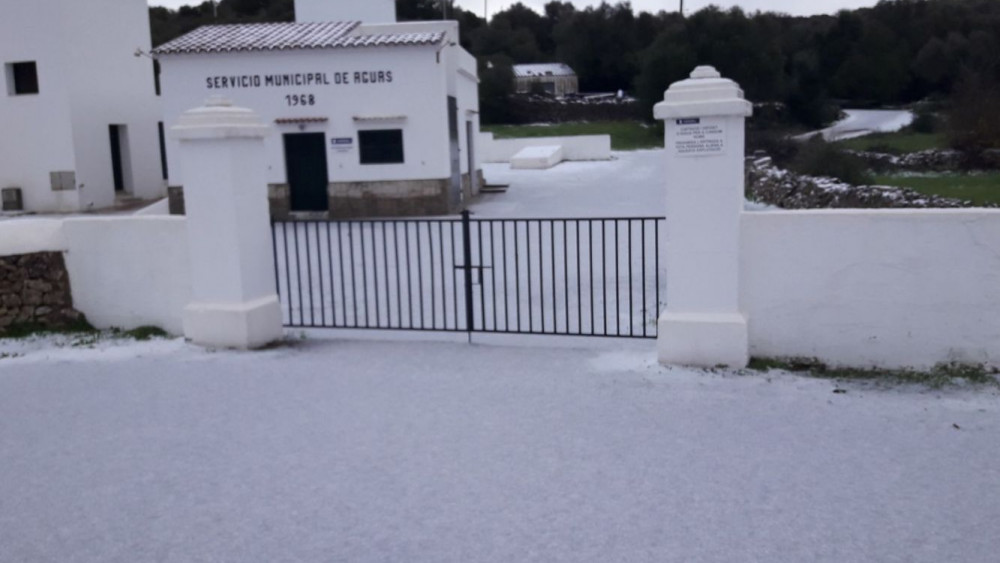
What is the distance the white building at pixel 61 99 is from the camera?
28484 millimetres

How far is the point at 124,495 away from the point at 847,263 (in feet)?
18.1

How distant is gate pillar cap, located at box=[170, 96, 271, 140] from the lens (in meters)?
8.59

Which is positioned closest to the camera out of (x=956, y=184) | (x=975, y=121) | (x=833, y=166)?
(x=956, y=184)

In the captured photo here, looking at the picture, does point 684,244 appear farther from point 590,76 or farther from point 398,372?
point 590,76

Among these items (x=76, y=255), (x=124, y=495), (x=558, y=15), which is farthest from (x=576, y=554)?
(x=558, y=15)

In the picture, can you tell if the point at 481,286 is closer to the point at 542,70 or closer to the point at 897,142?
the point at 897,142

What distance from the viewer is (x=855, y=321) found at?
7.50 meters

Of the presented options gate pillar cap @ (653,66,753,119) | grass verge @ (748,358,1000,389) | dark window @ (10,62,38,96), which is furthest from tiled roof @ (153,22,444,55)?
grass verge @ (748,358,1000,389)

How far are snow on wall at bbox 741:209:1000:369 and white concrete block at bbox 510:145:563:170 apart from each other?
32.1 m

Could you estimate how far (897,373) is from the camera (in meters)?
7.39

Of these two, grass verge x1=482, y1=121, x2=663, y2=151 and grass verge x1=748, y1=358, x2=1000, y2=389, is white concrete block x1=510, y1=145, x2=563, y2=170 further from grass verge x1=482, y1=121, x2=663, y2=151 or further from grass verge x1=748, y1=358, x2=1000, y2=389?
grass verge x1=748, y1=358, x2=1000, y2=389

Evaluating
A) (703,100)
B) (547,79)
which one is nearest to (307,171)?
(703,100)

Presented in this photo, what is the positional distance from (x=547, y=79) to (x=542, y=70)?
4.67 feet

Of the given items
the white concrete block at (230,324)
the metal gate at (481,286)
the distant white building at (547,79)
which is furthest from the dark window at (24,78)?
the distant white building at (547,79)
